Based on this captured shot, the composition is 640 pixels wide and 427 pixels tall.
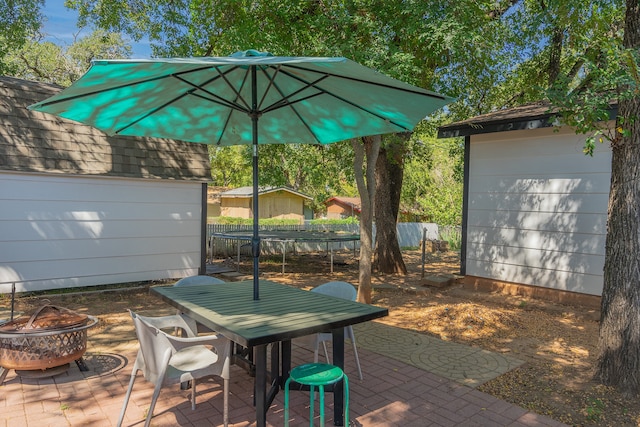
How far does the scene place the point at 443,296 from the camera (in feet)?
26.2

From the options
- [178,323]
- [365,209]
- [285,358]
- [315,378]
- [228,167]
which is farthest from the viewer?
[228,167]

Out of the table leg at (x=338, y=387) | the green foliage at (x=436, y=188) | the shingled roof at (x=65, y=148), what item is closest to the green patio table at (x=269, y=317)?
the table leg at (x=338, y=387)

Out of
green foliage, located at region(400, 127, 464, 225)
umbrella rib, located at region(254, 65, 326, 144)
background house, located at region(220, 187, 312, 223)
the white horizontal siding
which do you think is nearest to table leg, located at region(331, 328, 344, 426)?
umbrella rib, located at region(254, 65, 326, 144)

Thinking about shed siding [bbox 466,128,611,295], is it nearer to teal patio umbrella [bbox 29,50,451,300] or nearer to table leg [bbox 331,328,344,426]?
teal patio umbrella [bbox 29,50,451,300]

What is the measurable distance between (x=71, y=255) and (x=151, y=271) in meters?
1.43

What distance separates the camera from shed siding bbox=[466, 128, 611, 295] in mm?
6711

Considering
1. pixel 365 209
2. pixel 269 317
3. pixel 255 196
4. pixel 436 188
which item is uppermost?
pixel 436 188

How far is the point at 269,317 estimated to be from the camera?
2980 mm

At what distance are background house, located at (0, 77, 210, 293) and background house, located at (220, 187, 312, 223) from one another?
20.1 m

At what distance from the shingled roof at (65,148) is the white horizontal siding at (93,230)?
0.19 m

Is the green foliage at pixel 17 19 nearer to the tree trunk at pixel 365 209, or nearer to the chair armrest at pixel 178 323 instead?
the tree trunk at pixel 365 209

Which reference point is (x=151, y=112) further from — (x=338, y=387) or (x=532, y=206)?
(x=532, y=206)

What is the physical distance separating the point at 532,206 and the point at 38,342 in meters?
7.36

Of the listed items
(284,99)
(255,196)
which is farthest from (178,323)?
(284,99)
